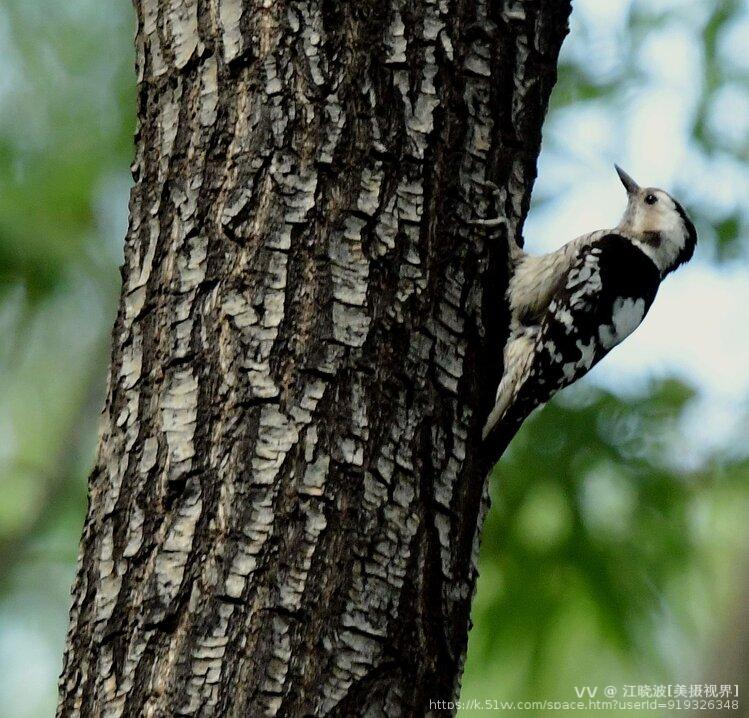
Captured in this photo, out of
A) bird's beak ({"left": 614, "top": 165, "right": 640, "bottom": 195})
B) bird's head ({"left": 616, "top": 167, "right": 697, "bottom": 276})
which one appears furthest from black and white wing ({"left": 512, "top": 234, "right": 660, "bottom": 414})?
bird's beak ({"left": 614, "top": 165, "right": 640, "bottom": 195})

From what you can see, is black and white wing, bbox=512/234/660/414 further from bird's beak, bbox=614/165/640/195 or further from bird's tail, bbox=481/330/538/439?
bird's beak, bbox=614/165/640/195

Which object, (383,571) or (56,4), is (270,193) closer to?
(383,571)

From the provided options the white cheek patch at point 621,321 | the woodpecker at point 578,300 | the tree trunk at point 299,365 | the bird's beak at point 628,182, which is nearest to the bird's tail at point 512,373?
the woodpecker at point 578,300

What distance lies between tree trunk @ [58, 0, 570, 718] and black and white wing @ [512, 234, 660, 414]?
1.10 m

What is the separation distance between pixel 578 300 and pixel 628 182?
1.30 metres

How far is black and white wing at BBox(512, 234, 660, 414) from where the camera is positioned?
3.76m

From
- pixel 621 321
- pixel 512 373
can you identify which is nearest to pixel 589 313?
pixel 621 321

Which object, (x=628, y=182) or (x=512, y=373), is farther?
(x=628, y=182)

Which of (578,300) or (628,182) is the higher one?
(628,182)

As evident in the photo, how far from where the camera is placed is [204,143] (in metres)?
2.49

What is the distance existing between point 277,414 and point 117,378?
1.46ft

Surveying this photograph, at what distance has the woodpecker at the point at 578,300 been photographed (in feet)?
11.4

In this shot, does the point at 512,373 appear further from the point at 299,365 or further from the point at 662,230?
the point at 662,230

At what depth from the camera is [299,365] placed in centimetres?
228
